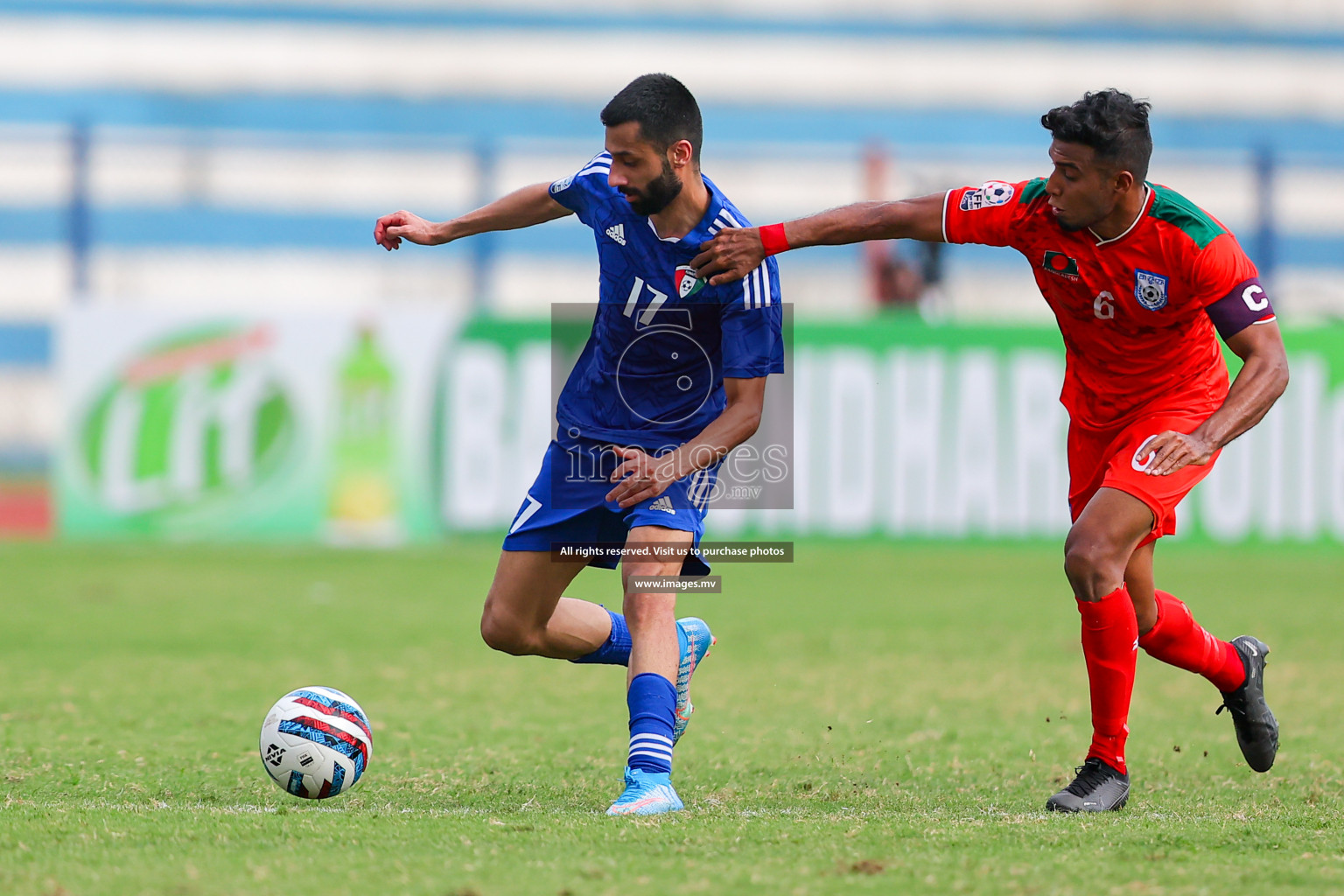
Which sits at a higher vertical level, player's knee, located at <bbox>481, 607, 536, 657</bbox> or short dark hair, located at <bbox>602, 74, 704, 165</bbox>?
short dark hair, located at <bbox>602, 74, 704, 165</bbox>

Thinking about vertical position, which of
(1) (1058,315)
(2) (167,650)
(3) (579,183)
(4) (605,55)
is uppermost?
(4) (605,55)

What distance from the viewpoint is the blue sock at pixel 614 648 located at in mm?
5781

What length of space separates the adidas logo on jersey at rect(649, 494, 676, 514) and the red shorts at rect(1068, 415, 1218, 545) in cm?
136

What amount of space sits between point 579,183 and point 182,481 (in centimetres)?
787

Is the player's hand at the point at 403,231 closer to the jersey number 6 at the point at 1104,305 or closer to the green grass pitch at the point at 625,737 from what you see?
the green grass pitch at the point at 625,737

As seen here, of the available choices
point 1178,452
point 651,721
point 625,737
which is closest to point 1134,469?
point 1178,452

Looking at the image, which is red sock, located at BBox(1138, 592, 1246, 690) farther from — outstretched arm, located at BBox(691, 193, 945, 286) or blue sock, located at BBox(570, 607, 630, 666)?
blue sock, located at BBox(570, 607, 630, 666)

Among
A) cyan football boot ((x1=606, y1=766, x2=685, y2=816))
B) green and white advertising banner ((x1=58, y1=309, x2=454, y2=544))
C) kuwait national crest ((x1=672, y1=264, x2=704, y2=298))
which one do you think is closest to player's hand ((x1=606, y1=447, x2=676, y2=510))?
kuwait national crest ((x1=672, y1=264, x2=704, y2=298))

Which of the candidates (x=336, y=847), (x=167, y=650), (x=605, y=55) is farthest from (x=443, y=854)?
(x=605, y=55)

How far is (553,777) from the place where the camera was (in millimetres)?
5246

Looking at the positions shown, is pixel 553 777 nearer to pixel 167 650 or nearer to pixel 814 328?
pixel 167 650

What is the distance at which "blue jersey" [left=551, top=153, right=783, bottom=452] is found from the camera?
497cm

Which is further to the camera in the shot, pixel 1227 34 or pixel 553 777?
pixel 1227 34

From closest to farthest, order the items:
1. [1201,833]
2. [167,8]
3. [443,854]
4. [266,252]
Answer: [443,854], [1201,833], [266,252], [167,8]
